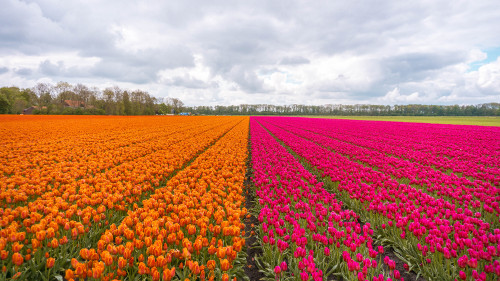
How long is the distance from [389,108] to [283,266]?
7100 inches

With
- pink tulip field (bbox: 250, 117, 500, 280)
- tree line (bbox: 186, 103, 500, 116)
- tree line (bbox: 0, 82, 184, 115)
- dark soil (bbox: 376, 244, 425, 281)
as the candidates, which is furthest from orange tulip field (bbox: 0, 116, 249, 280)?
tree line (bbox: 186, 103, 500, 116)

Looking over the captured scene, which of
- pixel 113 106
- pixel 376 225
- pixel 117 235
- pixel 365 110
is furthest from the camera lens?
pixel 365 110

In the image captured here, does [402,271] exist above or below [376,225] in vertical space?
below

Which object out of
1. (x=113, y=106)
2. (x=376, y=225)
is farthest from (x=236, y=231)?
(x=113, y=106)

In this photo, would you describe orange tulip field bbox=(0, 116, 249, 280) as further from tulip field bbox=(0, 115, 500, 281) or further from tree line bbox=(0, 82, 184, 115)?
tree line bbox=(0, 82, 184, 115)

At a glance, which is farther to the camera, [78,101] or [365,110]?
[365,110]

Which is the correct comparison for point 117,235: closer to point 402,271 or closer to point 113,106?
point 402,271

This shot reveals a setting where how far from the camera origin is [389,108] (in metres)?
158

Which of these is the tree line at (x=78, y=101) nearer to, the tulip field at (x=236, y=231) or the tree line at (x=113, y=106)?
the tree line at (x=113, y=106)

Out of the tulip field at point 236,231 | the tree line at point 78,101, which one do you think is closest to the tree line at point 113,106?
the tree line at point 78,101

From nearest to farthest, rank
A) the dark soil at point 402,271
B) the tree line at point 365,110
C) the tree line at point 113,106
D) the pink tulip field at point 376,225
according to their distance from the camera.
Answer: the pink tulip field at point 376,225
the dark soil at point 402,271
the tree line at point 113,106
the tree line at point 365,110

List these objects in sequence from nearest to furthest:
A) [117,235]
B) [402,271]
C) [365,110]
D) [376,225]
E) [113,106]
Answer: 1. [117,235]
2. [402,271]
3. [376,225]
4. [113,106]
5. [365,110]

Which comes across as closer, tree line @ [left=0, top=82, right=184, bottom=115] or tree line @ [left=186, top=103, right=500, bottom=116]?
tree line @ [left=0, top=82, right=184, bottom=115]

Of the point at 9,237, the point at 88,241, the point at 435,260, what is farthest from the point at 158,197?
the point at 435,260
